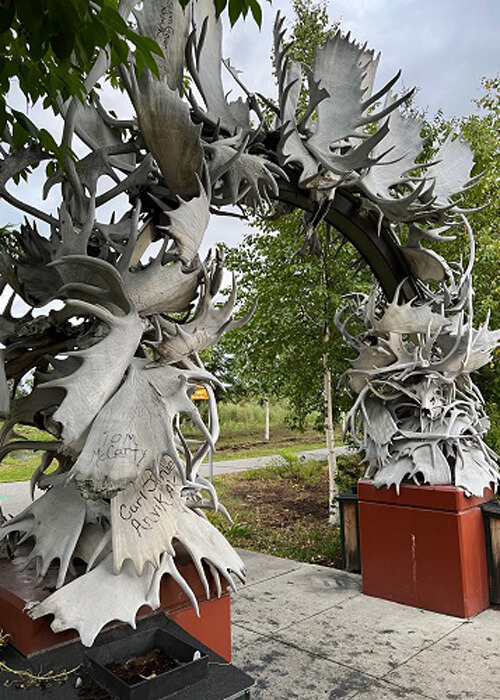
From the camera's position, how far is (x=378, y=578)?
15.9 feet

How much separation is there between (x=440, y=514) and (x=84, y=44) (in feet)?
12.9

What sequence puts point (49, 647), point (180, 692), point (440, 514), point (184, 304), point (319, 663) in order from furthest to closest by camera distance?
point (440, 514) < point (319, 663) < point (184, 304) < point (49, 647) < point (180, 692)

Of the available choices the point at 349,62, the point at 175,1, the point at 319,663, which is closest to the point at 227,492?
the point at 319,663

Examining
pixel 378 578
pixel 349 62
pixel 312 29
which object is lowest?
pixel 378 578

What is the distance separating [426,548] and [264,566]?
6.11 ft

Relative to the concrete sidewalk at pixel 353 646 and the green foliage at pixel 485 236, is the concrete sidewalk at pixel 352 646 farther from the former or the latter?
the green foliage at pixel 485 236

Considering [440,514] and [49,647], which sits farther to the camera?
[440,514]

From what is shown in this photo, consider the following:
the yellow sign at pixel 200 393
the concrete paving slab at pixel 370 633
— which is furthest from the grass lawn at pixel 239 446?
the concrete paving slab at pixel 370 633

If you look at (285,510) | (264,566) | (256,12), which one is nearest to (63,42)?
(256,12)

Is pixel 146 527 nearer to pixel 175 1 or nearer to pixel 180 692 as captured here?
pixel 180 692

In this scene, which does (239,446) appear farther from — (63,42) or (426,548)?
(63,42)

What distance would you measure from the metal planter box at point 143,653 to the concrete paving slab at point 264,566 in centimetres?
305

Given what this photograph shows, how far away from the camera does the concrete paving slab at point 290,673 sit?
338cm

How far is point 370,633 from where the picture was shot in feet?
13.7
